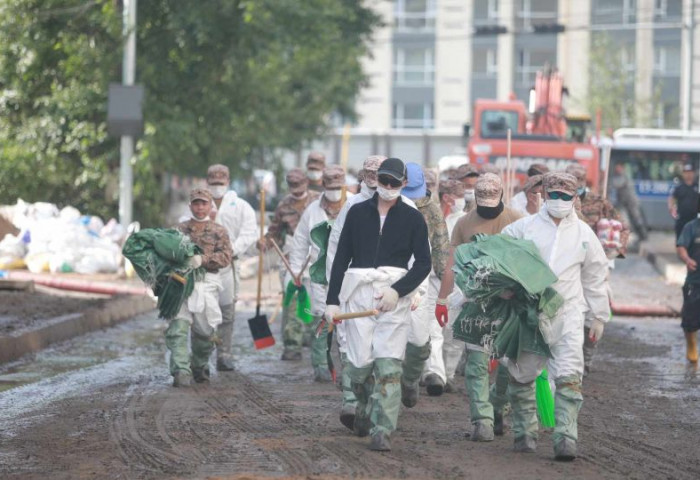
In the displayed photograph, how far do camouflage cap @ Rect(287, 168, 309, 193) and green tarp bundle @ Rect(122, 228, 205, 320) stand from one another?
238 cm

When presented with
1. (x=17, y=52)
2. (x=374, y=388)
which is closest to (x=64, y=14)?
(x=17, y=52)

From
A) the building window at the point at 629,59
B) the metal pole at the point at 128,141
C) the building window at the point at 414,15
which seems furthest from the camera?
the building window at the point at 414,15

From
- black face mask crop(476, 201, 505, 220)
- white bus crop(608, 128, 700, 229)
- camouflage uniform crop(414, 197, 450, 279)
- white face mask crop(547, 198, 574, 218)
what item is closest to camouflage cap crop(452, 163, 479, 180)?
camouflage uniform crop(414, 197, 450, 279)

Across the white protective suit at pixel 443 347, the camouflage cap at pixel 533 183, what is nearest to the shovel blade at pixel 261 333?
the white protective suit at pixel 443 347

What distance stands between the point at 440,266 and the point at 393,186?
6.93 feet

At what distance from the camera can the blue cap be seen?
440 inches

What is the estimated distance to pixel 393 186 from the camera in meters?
9.55

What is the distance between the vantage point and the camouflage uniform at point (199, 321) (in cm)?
1260

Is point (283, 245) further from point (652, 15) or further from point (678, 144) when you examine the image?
point (652, 15)

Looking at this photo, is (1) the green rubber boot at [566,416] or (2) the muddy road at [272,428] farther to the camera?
(1) the green rubber boot at [566,416]

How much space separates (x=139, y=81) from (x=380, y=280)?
67.8 ft

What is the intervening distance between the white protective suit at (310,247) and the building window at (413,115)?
57.1 m

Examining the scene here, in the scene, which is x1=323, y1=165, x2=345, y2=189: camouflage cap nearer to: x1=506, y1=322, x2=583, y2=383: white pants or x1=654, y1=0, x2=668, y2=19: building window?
x1=506, y1=322, x2=583, y2=383: white pants

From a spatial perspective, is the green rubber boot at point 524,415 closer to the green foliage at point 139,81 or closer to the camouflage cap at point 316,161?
the camouflage cap at point 316,161
